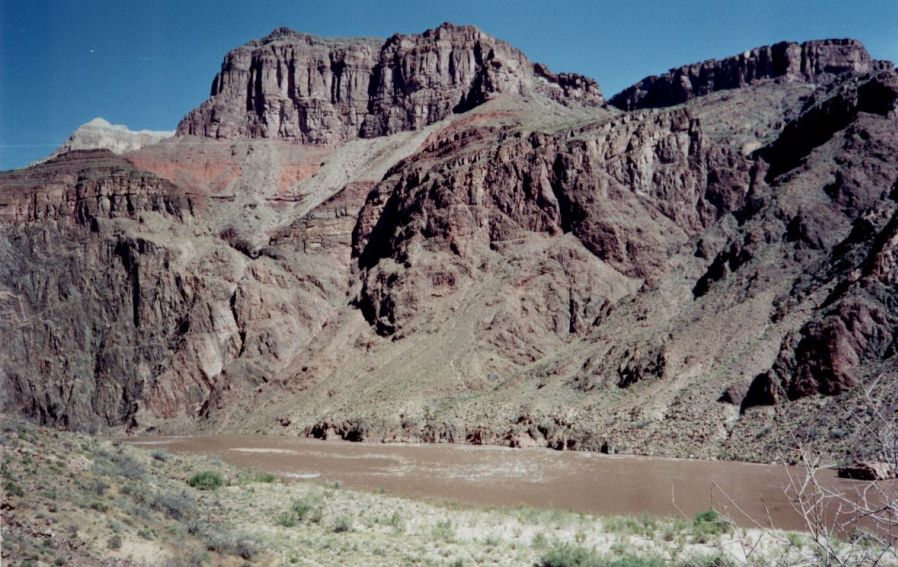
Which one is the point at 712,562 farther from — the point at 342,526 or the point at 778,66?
the point at 778,66

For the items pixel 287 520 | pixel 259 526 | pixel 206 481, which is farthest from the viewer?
pixel 206 481

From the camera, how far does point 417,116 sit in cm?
13912

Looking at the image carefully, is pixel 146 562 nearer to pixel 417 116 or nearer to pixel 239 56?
pixel 417 116

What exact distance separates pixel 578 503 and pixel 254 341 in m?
58.3

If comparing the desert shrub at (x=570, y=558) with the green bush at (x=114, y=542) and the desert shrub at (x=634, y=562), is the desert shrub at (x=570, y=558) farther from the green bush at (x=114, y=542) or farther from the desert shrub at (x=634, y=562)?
the green bush at (x=114, y=542)

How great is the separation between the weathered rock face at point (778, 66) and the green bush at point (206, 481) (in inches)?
4862

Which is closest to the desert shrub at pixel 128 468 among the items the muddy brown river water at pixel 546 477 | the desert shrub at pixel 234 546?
the desert shrub at pixel 234 546

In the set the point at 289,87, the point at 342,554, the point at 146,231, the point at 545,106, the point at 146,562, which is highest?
the point at 289,87

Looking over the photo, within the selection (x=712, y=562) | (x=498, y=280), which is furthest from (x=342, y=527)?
(x=498, y=280)

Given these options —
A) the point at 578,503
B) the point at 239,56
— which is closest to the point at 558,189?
the point at 578,503

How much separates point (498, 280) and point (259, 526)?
192ft

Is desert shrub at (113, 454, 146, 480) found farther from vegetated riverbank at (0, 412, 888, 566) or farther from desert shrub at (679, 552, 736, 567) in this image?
desert shrub at (679, 552, 736, 567)

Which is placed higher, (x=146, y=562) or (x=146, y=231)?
(x=146, y=231)

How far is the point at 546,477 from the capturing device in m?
36.6
